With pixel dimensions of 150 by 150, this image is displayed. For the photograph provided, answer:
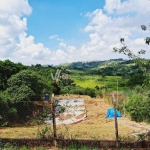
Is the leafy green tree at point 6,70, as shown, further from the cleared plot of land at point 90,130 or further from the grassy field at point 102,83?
the grassy field at point 102,83

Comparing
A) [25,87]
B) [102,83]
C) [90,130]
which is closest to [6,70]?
[25,87]

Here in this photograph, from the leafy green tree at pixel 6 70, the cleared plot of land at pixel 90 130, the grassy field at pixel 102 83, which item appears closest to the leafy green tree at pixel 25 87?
the leafy green tree at pixel 6 70

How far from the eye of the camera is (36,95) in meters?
18.4

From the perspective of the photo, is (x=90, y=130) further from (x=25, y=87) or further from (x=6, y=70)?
(x=6, y=70)

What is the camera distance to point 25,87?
57.5 ft

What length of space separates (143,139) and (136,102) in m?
7.73

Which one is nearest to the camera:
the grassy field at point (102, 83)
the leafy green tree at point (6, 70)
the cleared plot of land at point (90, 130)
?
the cleared plot of land at point (90, 130)

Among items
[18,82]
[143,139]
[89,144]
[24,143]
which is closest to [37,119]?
[24,143]

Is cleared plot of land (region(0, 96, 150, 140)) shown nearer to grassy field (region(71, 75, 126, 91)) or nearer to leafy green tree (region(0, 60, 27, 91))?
leafy green tree (region(0, 60, 27, 91))

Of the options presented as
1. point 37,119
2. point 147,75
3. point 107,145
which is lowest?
point 107,145

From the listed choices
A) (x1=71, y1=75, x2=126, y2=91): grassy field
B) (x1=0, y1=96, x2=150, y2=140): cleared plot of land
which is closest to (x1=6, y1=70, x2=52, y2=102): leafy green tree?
(x1=0, y1=96, x2=150, y2=140): cleared plot of land

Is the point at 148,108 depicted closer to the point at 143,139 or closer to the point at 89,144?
the point at 143,139

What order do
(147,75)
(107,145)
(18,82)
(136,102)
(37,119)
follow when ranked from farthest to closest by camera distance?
(18,82) < (136,102) < (37,119) < (107,145) < (147,75)

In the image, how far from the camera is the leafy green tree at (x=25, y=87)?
56.5ft
